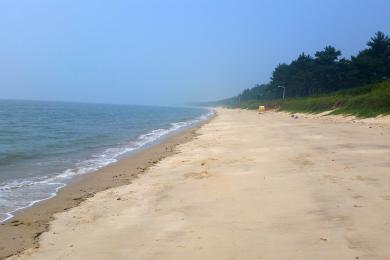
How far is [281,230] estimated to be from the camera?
6238 mm

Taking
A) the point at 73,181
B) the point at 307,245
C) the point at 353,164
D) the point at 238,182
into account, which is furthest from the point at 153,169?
the point at 307,245

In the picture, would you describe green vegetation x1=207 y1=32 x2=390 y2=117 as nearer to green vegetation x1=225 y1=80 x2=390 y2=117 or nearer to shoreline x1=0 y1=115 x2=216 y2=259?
green vegetation x1=225 y1=80 x2=390 y2=117

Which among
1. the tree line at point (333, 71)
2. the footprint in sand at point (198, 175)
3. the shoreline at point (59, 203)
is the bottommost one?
the shoreline at point (59, 203)

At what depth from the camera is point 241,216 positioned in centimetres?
719

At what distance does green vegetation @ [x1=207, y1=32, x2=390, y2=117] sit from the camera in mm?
38763

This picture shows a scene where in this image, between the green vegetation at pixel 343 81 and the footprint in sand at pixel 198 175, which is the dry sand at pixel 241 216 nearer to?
the footprint in sand at pixel 198 175

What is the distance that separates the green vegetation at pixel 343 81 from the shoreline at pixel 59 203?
76.8ft

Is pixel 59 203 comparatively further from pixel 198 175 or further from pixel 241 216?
pixel 241 216

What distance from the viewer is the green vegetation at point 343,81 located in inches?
1526

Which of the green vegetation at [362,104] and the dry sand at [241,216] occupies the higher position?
the green vegetation at [362,104]

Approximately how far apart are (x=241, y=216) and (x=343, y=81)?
239 ft

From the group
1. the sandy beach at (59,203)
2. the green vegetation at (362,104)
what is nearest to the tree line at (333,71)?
the green vegetation at (362,104)

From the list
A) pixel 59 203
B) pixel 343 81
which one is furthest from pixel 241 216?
pixel 343 81

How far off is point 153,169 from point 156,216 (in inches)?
253
